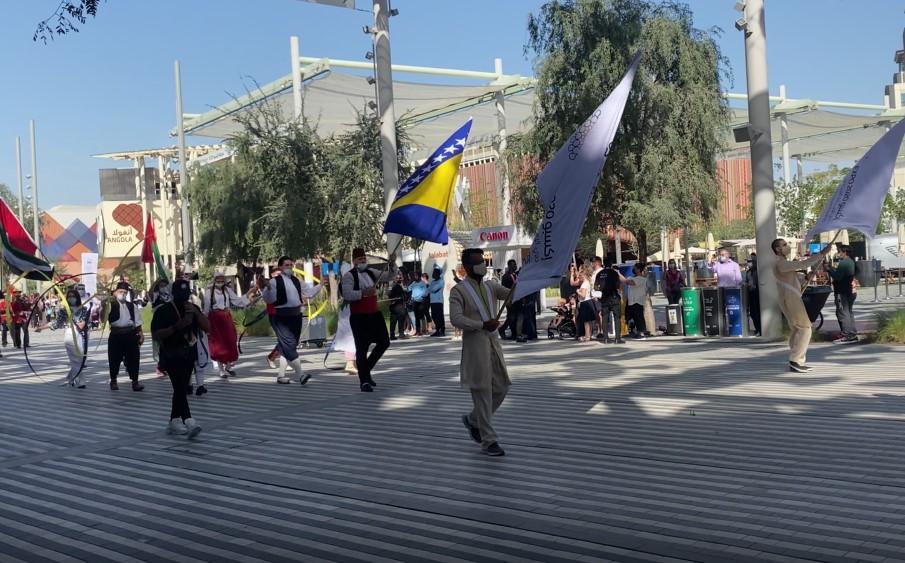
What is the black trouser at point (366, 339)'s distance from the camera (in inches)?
537

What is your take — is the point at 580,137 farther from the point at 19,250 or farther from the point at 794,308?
the point at 19,250

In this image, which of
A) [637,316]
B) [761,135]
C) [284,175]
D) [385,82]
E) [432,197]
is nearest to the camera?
[432,197]

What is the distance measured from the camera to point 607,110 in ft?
27.0

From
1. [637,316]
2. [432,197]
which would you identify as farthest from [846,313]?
[432,197]

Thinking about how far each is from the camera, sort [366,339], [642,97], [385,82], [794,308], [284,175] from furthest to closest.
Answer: [284,175]
[642,97]
[385,82]
[366,339]
[794,308]

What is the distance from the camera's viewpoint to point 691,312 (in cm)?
1986

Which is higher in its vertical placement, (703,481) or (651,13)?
(651,13)

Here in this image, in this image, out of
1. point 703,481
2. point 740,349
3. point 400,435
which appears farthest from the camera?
point 740,349

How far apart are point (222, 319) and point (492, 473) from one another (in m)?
9.63

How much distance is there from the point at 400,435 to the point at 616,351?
8.49 metres

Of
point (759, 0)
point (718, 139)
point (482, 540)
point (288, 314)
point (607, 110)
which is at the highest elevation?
point (759, 0)

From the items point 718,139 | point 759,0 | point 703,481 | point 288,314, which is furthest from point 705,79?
point 703,481

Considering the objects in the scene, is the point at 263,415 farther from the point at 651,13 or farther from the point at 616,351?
the point at 651,13

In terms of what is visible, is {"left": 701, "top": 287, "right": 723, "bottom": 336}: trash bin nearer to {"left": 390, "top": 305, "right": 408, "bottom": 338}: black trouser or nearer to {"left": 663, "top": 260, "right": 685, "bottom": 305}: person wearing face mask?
{"left": 663, "top": 260, "right": 685, "bottom": 305}: person wearing face mask
